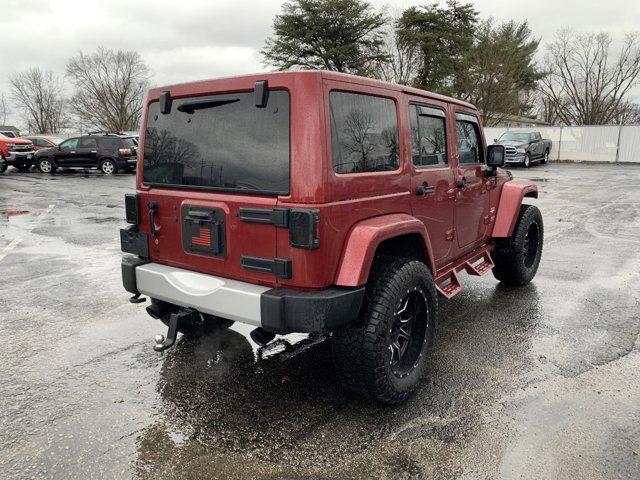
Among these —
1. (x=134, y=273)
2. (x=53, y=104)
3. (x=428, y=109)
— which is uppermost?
(x=53, y=104)

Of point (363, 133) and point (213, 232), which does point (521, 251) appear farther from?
point (213, 232)

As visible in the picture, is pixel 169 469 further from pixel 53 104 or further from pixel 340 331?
pixel 53 104

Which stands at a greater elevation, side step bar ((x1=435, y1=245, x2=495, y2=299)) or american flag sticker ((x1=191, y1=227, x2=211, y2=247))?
american flag sticker ((x1=191, y1=227, x2=211, y2=247))

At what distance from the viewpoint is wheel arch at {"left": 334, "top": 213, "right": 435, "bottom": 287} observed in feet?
9.27

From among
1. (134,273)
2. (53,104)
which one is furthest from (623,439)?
(53,104)

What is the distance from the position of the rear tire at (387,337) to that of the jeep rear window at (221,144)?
871mm

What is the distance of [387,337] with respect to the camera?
9.83ft

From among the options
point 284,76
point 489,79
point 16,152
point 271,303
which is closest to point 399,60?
point 489,79

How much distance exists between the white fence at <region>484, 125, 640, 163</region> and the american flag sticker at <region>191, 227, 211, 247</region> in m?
27.9

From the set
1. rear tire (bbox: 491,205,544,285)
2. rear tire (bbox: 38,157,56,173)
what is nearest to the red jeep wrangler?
rear tire (bbox: 491,205,544,285)

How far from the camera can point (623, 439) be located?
283 cm

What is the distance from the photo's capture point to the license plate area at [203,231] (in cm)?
307

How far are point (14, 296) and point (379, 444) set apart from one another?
4487 millimetres

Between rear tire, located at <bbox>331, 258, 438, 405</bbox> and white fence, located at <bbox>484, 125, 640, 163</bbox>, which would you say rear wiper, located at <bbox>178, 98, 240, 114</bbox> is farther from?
white fence, located at <bbox>484, 125, 640, 163</bbox>
